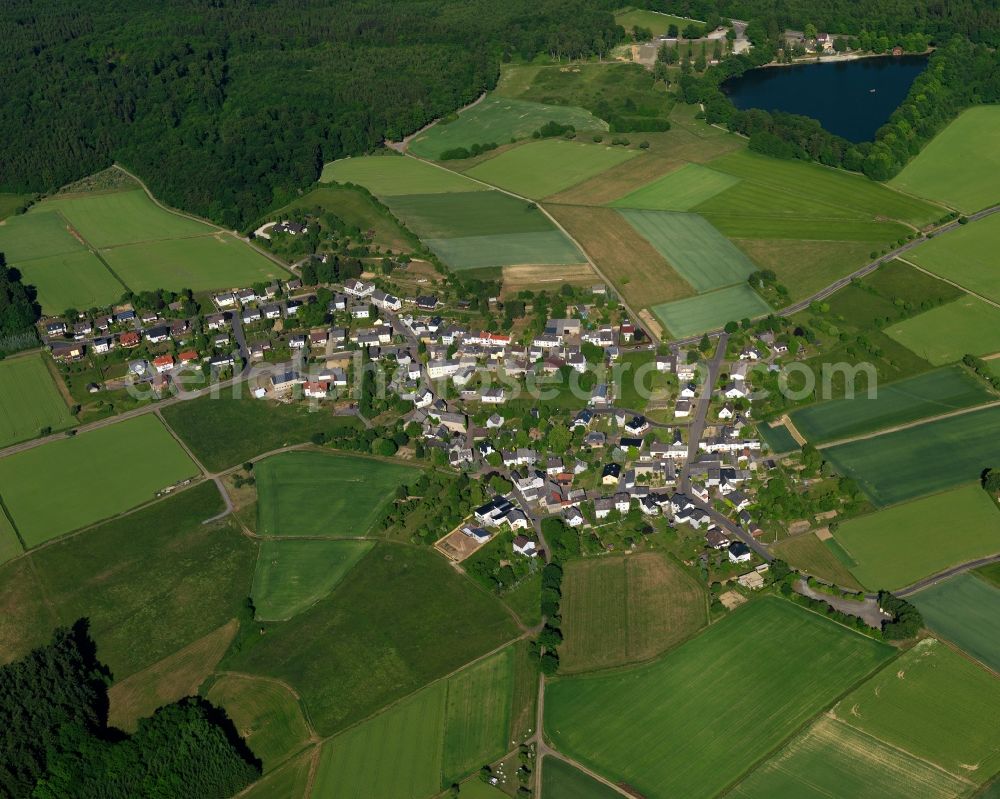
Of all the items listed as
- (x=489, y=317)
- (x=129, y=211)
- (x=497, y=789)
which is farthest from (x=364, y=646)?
(x=129, y=211)

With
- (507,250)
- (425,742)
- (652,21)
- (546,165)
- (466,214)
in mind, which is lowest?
(425,742)

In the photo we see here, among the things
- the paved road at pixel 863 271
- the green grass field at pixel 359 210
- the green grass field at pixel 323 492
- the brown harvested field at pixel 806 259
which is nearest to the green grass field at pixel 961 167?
the paved road at pixel 863 271

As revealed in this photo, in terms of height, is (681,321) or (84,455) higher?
(681,321)

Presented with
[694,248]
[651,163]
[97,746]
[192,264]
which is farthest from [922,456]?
[192,264]

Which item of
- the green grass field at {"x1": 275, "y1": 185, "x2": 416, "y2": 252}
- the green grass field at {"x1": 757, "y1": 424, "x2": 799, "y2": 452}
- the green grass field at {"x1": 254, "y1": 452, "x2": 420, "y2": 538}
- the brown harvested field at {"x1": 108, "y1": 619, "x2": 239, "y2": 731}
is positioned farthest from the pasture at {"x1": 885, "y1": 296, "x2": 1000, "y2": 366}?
the brown harvested field at {"x1": 108, "y1": 619, "x2": 239, "y2": 731}

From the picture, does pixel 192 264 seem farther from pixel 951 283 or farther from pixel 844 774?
pixel 844 774

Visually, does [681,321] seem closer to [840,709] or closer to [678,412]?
[678,412]
